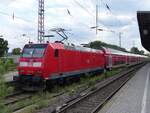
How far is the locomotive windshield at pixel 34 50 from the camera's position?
22427 millimetres

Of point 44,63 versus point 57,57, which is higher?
point 57,57

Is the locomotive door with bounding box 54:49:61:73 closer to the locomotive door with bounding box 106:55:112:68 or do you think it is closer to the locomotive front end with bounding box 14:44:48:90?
the locomotive front end with bounding box 14:44:48:90

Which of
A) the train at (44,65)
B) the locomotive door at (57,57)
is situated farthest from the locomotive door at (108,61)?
the locomotive door at (57,57)

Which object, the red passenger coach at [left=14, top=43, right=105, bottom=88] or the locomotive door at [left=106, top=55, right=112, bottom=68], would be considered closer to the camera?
the red passenger coach at [left=14, top=43, right=105, bottom=88]

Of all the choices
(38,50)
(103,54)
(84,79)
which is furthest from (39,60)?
(103,54)

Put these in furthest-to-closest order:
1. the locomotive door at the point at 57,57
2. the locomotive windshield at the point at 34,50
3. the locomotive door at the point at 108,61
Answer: the locomotive door at the point at 108,61 → the locomotive door at the point at 57,57 → the locomotive windshield at the point at 34,50

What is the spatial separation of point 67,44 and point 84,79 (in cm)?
545

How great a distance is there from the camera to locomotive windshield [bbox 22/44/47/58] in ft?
73.6

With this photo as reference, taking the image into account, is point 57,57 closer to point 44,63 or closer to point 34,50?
point 34,50

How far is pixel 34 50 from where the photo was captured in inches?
899

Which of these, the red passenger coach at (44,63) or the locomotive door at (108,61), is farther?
the locomotive door at (108,61)

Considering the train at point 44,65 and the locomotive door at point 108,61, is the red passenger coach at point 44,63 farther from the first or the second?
the locomotive door at point 108,61

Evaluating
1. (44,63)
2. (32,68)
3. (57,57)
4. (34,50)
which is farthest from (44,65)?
(57,57)

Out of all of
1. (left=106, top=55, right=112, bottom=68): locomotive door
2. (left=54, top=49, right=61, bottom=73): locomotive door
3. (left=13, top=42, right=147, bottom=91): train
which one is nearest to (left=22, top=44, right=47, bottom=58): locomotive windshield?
(left=13, top=42, right=147, bottom=91): train
